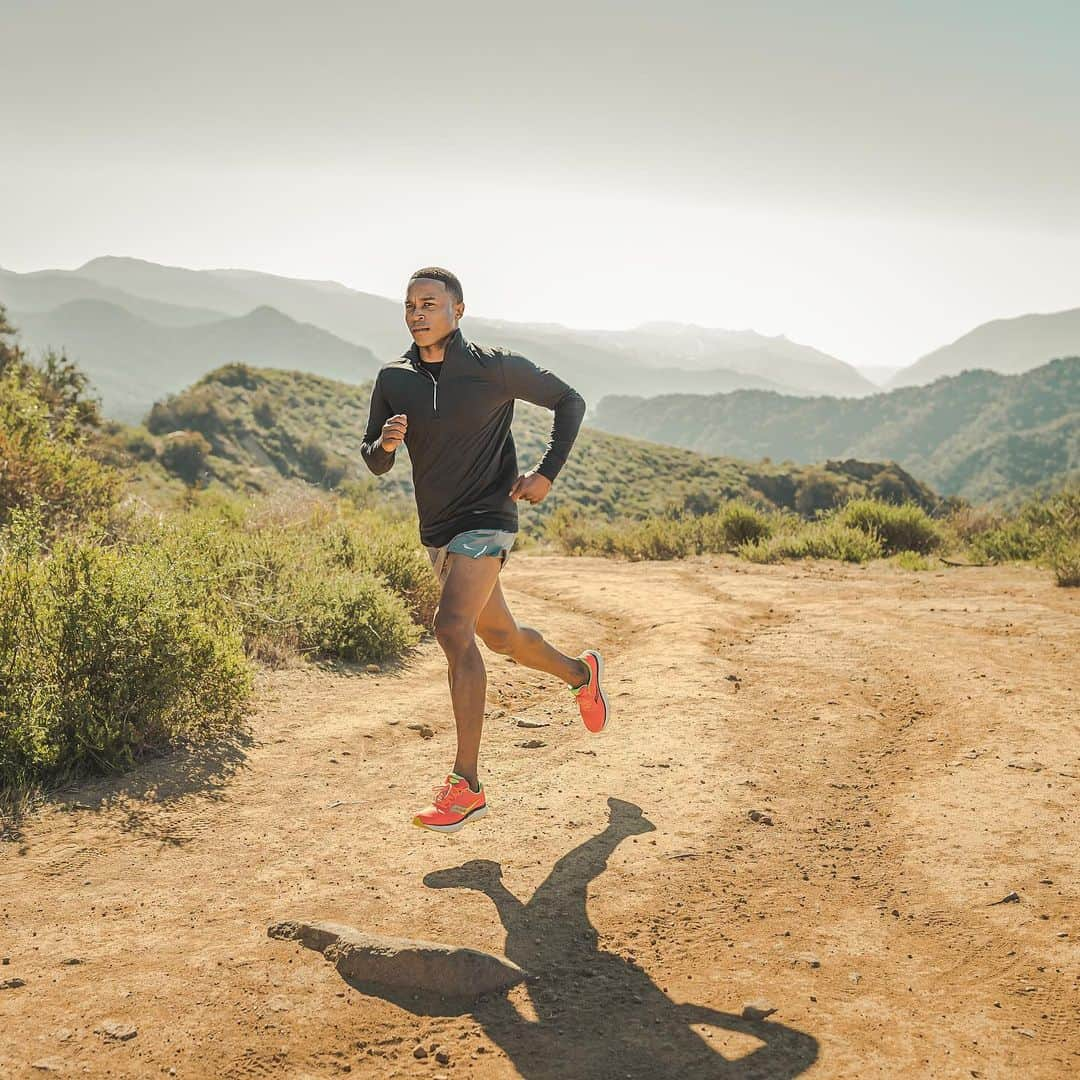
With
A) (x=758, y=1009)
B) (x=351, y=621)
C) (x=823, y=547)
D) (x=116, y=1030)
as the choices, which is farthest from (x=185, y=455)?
(x=758, y=1009)

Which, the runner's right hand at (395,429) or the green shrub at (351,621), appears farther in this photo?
the green shrub at (351,621)

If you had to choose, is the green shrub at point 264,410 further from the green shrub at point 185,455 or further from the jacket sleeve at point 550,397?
the jacket sleeve at point 550,397

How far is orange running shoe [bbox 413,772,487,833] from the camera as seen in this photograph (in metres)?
3.98

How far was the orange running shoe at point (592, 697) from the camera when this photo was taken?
5.12m

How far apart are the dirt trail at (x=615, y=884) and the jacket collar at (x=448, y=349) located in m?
2.11

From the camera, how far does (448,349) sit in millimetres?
4312

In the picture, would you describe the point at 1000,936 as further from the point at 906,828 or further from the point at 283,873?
the point at 283,873

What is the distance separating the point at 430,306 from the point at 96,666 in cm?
259

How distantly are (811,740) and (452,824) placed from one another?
2.25 m

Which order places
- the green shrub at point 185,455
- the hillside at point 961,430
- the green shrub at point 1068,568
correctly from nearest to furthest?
the green shrub at point 1068,568 → the green shrub at point 185,455 → the hillside at point 961,430

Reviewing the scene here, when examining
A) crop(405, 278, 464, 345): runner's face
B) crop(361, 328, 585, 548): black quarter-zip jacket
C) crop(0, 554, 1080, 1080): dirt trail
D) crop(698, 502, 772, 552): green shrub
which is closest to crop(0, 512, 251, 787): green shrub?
crop(0, 554, 1080, 1080): dirt trail

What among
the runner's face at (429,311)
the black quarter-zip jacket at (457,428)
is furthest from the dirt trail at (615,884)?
the runner's face at (429,311)

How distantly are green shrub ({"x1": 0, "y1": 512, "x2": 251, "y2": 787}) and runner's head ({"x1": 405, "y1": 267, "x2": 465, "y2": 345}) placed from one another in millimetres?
2152

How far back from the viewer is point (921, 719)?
559 cm
